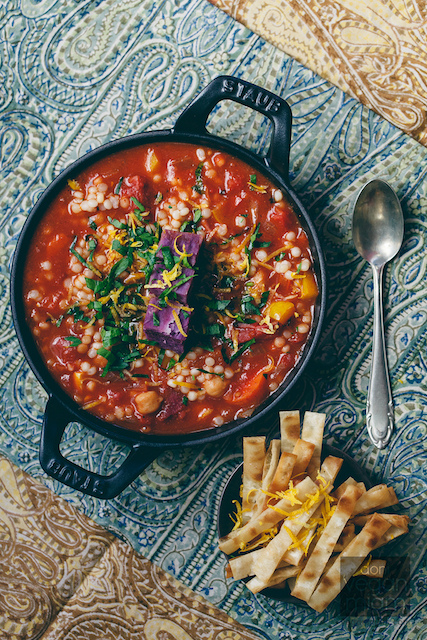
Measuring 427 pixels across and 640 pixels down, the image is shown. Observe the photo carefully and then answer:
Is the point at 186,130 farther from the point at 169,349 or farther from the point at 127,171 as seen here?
the point at 169,349

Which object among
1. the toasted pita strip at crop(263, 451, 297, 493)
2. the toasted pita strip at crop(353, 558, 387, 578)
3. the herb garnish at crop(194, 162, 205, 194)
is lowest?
the toasted pita strip at crop(353, 558, 387, 578)

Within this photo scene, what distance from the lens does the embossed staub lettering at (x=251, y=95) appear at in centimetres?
273

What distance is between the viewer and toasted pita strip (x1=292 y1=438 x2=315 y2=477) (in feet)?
9.07

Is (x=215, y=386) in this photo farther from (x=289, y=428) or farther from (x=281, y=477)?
(x=281, y=477)

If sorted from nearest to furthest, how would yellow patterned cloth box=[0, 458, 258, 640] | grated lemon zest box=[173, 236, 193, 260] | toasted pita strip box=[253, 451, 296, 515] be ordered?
grated lemon zest box=[173, 236, 193, 260] → toasted pita strip box=[253, 451, 296, 515] → yellow patterned cloth box=[0, 458, 258, 640]

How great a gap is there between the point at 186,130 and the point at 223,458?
5.82 ft

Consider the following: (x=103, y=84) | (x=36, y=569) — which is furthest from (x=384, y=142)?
(x=36, y=569)

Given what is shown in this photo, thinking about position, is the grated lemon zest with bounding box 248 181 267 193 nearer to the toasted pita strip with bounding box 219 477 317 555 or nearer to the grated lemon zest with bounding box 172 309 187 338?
the grated lemon zest with bounding box 172 309 187 338

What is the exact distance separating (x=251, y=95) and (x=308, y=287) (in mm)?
989

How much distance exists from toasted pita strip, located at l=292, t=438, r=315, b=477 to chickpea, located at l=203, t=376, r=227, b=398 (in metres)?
0.46

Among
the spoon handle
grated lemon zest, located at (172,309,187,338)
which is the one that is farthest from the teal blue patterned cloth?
grated lemon zest, located at (172,309,187,338)

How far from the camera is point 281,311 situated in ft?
9.08

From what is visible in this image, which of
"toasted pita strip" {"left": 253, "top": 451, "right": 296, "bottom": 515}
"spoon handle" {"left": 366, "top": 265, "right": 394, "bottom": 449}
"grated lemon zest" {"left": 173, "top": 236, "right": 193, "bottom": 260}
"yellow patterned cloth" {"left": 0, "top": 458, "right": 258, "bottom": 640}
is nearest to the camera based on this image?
"grated lemon zest" {"left": 173, "top": 236, "right": 193, "bottom": 260}

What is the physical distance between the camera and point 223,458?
3.11 m
